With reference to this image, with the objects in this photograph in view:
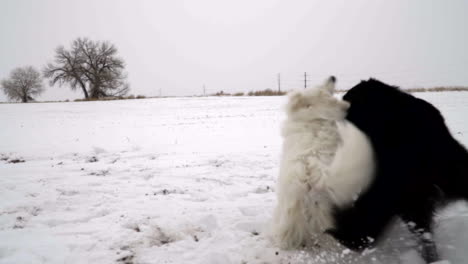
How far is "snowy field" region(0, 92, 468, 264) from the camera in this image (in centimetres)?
210

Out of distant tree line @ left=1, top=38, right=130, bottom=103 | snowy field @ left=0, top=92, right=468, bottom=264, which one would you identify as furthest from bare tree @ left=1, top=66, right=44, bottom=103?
snowy field @ left=0, top=92, right=468, bottom=264

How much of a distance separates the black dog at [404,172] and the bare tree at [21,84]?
164 feet

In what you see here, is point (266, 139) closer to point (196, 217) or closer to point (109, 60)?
point (196, 217)

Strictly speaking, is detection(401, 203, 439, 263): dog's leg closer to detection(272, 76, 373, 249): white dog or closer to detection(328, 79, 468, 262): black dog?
detection(328, 79, 468, 262): black dog

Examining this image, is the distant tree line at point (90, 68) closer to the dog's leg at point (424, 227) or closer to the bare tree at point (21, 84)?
the bare tree at point (21, 84)

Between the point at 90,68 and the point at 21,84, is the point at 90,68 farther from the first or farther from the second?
the point at 21,84

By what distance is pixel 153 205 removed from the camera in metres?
3.12

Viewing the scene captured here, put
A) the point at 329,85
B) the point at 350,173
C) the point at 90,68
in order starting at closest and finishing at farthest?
the point at 350,173
the point at 329,85
the point at 90,68

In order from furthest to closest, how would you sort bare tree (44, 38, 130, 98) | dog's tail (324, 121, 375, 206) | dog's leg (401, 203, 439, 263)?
bare tree (44, 38, 130, 98)
dog's leg (401, 203, 439, 263)
dog's tail (324, 121, 375, 206)

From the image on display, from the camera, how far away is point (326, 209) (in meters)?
1.77

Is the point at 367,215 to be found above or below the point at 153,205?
above

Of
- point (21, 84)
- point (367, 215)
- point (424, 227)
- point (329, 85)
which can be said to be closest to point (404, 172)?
point (367, 215)

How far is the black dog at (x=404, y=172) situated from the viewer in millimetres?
1720

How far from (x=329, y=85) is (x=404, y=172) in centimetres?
80
